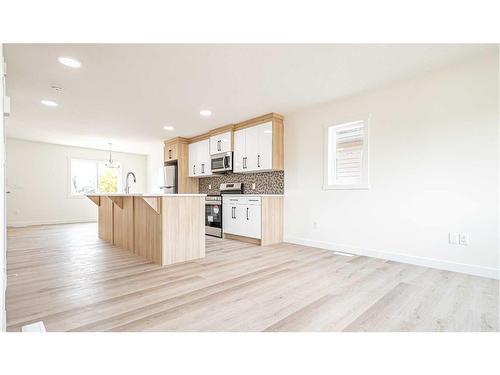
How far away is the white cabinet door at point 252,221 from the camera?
4.30 metres

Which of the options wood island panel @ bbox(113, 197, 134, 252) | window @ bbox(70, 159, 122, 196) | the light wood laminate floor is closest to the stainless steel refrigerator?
wood island panel @ bbox(113, 197, 134, 252)

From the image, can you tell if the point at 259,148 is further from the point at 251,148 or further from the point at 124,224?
the point at 124,224

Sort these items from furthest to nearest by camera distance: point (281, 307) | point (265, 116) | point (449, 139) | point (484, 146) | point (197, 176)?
point (197, 176) < point (265, 116) < point (449, 139) < point (484, 146) < point (281, 307)

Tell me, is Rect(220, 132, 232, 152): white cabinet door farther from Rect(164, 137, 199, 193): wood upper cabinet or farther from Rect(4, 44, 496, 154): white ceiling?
Rect(164, 137, 199, 193): wood upper cabinet

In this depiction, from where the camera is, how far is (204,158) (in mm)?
6027

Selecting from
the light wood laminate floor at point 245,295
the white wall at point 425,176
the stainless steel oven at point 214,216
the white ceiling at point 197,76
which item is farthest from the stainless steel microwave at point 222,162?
the light wood laminate floor at point 245,295

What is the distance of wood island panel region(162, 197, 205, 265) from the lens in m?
3.08

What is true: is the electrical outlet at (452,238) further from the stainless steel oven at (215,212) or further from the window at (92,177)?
the window at (92,177)

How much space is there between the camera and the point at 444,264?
287 centimetres

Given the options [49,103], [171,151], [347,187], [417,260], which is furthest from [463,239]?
[171,151]

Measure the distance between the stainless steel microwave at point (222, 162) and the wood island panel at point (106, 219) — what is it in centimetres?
213
